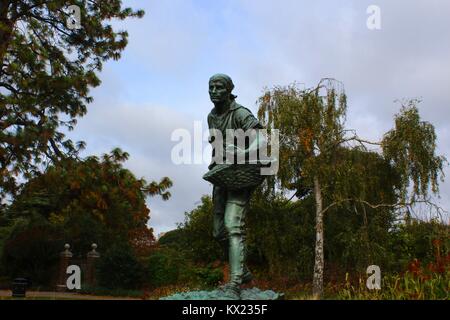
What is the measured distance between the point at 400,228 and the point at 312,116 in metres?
5.19

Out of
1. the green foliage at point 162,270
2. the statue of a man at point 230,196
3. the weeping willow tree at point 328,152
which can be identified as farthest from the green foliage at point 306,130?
the statue of a man at point 230,196

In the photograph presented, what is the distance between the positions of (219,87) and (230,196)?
3.93 ft

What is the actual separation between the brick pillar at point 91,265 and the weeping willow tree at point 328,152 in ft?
25.7

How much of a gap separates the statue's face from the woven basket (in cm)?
77

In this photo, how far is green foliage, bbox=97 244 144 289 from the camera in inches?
857

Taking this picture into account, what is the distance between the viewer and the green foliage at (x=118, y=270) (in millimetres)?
21766

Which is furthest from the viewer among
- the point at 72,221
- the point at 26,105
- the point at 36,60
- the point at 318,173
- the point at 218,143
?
the point at 72,221

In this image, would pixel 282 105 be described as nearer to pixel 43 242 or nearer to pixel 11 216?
pixel 43 242

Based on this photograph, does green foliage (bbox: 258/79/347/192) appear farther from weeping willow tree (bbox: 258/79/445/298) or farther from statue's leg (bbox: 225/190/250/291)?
statue's leg (bbox: 225/190/250/291)

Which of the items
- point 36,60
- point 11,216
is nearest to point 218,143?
point 36,60

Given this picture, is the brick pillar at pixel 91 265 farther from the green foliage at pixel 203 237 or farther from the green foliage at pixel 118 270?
the green foliage at pixel 203 237

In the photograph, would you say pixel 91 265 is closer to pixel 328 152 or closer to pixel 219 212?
pixel 328 152

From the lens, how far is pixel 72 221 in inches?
960
